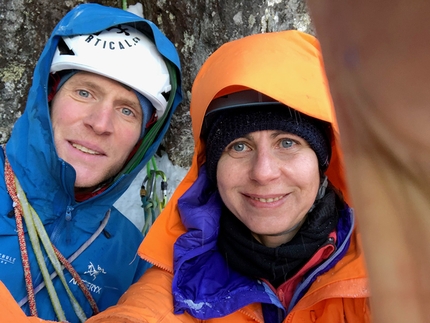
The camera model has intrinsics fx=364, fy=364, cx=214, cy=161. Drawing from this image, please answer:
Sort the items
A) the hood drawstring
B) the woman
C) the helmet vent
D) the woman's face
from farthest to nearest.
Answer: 1. the helmet vent
2. the hood drawstring
3. the woman's face
4. the woman

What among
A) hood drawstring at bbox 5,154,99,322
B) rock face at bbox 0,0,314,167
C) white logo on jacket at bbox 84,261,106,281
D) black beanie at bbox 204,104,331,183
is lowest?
white logo on jacket at bbox 84,261,106,281

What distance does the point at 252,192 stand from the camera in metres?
1.55

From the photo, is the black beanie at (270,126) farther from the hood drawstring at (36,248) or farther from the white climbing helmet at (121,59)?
the hood drawstring at (36,248)

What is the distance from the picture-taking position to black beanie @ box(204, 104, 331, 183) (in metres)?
1.54

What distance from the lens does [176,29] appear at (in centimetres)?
360

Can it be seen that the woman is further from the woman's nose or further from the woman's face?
the woman's nose

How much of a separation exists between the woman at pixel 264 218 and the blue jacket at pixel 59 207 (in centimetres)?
50

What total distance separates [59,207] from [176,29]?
2.32 meters

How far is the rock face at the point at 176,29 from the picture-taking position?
3.31m

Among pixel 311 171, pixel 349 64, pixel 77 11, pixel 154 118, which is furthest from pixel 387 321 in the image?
pixel 77 11

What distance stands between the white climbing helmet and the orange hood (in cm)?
38

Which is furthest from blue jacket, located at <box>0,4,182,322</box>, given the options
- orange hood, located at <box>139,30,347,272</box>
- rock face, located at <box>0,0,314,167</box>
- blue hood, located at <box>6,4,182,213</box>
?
rock face, located at <box>0,0,314,167</box>

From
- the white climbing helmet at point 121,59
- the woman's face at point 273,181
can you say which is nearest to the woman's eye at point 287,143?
the woman's face at point 273,181

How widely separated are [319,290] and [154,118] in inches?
56.7
